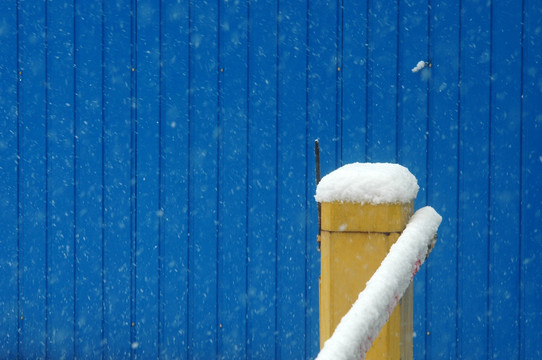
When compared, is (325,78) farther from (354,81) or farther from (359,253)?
(359,253)

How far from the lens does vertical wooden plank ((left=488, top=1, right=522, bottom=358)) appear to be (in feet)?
12.1

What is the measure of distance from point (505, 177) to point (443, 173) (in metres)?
0.32

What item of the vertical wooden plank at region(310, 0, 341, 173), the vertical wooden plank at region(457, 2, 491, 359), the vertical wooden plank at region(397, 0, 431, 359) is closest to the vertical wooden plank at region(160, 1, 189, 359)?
the vertical wooden plank at region(310, 0, 341, 173)

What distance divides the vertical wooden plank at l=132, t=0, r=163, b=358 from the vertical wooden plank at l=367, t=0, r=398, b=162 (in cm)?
118

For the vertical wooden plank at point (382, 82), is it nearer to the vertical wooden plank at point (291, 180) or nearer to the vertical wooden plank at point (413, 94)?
the vertical wooden plank at point (413, 94)

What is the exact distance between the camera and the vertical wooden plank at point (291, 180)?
3838 mm

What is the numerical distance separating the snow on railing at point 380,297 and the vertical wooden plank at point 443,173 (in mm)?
2107

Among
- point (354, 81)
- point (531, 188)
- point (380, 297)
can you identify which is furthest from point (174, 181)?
point (380, 297)

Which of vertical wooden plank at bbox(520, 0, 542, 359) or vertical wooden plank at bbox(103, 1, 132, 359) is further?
vertical wooden plank at bbox(103, 1, 132, 359)

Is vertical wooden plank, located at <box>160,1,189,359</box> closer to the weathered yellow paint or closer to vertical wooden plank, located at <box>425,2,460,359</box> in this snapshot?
vertical wooden plank, located at <box>425,2,460,359</box>

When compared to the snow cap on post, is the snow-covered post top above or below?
below

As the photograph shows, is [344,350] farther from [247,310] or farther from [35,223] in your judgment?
[35,223]

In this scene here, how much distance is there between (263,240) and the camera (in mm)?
3916

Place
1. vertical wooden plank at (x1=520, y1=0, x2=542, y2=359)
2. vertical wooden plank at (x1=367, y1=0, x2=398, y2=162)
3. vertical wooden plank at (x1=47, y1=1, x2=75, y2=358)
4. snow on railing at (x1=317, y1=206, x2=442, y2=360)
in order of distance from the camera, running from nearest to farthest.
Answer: snow on railing at (x1=317, y1=206, x2=442, y2=360)
vertical wooden plank at (x1=520, y1=0, x2=542, y2=359)
vertical wooden plank at (x1=367, y1=0, x2=398, y2=162)
vertical wooden plank at (x1=47, y1=1, x2=75, y2=358)
